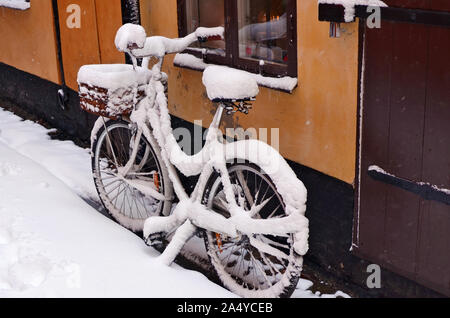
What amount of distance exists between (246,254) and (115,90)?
155 cm

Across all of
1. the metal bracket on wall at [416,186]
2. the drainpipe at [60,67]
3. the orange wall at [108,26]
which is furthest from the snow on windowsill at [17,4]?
the metal bracket on wall at [416,186]

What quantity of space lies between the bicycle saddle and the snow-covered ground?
115 centimetres

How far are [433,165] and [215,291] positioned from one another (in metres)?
1.46

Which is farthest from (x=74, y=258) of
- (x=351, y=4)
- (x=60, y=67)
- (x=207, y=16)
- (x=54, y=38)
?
(x=54, y=38)

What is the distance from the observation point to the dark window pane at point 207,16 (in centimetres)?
543

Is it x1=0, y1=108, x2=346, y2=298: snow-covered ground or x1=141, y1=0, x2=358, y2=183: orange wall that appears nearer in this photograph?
x1=0, y1=108, x2=346, y2=298: snow-covered ground

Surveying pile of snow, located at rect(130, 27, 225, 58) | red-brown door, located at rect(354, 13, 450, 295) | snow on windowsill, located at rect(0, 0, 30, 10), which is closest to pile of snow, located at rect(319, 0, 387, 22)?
red-brown door, located at rect(354, 13, 450, 295)

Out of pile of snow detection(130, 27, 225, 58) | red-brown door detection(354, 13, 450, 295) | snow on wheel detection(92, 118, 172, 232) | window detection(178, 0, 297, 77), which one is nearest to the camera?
red-brown door detection(354, 13, 450, 295)

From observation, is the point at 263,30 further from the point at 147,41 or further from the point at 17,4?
the point at 17,4

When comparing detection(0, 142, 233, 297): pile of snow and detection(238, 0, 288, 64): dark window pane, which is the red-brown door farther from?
detection(0, 142, 233, 297): pile of snow

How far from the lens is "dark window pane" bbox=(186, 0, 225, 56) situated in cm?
543

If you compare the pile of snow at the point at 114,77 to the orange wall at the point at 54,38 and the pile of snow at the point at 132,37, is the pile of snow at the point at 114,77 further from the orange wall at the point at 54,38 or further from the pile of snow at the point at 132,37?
the orange wall at the point at 54,38

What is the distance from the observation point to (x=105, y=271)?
4066mm
